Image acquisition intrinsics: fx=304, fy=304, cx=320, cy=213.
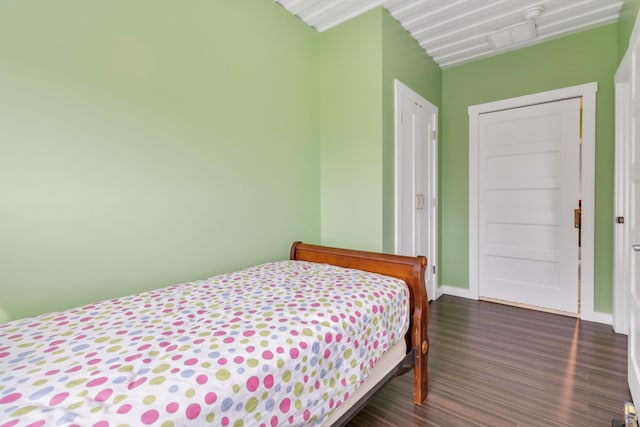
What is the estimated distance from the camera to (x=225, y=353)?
888 millimetres

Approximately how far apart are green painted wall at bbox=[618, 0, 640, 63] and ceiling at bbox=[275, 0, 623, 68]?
9 centimetres

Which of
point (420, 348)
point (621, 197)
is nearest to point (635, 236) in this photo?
point (621, 197)

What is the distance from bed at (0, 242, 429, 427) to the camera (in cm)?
70

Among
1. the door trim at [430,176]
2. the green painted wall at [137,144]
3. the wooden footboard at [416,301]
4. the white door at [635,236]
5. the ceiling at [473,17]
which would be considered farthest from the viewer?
the door trim at [430,176]

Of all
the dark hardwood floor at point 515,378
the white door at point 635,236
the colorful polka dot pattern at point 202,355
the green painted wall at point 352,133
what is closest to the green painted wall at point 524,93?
the dark hardwood floor at point 515,378

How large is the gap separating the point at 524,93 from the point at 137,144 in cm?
333

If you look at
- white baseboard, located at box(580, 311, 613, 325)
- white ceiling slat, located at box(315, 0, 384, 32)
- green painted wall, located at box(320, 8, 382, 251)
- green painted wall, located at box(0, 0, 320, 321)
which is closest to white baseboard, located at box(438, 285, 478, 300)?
white baseboard, located at box(580, 311, 613, 325)

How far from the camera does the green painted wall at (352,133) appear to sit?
7.72ft

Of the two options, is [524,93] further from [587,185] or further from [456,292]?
[456,292]

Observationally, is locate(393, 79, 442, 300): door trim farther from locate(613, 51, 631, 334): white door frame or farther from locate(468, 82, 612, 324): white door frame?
locate(613, 51, 631, 334): white door frame

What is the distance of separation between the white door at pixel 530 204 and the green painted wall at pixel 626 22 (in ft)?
1.57

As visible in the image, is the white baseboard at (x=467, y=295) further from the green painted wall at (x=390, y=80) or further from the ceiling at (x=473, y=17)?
the ceiling at (x=473, y=17)

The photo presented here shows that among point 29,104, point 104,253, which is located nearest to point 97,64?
point 29,104

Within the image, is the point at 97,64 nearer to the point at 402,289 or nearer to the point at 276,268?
the point at 276,268
